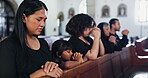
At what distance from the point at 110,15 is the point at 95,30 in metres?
13.6

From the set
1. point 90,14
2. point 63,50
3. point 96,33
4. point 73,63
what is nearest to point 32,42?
point 73,63

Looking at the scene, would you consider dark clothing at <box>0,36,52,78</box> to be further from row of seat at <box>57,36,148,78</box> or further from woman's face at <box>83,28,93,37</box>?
woman's face at <box>83,28,93,37</box>

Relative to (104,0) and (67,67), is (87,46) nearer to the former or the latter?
(67,67)

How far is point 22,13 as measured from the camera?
5.20ft

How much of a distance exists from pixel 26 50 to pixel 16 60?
0.39ft

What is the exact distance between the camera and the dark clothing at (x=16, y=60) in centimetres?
143

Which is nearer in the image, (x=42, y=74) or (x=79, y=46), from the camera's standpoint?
(x=42, y=74)

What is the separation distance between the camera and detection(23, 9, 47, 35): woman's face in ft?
5.29

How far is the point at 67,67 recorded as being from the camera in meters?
1.92

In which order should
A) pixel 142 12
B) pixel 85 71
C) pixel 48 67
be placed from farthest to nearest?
pixel 142 12
pixel 85 71
pixel 48 67

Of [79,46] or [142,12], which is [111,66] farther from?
[142,12]

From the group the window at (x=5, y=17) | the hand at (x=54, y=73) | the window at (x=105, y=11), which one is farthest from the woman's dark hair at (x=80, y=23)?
the window at (x=105, y=11)

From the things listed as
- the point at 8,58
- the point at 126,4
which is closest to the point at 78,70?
the point at 8,58

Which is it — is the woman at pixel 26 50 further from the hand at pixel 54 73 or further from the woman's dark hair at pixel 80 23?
the woman's dark hair at pixel 80 23
